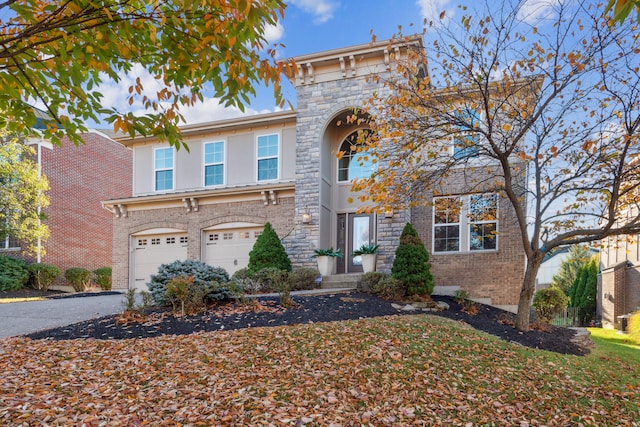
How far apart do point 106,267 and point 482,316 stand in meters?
17.5

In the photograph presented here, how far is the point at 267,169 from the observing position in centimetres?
1462

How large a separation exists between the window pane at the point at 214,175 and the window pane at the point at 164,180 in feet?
4.73

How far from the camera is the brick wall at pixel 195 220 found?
45.9 feet

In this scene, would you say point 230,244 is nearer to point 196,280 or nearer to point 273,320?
point 196,280

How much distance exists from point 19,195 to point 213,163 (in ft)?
28.4

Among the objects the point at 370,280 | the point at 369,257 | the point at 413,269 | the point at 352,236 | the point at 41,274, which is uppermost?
the point at 352,236

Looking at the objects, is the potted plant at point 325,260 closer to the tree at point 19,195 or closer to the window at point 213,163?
the window at point 213,163

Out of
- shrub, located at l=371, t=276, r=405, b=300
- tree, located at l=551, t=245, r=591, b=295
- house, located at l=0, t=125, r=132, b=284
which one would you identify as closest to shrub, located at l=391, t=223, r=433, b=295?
shrub, located at l=371, t=276, r=405, b=300

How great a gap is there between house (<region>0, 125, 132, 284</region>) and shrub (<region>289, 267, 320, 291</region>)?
42.3ft

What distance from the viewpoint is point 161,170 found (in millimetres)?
15852

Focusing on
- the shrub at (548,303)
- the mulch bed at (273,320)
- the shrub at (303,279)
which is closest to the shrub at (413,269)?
the mulch bed at (273,320)

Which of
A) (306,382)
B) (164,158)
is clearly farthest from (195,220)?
(306,382)

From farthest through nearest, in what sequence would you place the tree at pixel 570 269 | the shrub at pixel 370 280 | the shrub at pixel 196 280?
the tree at pixel 570 269 < the shrub at pixel 370 280 < the shrub at pixel 196 280

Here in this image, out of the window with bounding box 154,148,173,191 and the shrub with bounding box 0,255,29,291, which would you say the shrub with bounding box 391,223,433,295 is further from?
the shrub with bounding box 0,255,29,291
